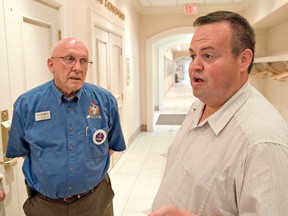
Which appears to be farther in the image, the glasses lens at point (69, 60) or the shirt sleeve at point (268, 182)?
the glasses lens at point (69, 60)

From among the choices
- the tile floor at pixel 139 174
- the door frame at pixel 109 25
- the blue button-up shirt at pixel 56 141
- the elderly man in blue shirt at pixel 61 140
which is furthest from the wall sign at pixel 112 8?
the tile floor at pixel 139 174

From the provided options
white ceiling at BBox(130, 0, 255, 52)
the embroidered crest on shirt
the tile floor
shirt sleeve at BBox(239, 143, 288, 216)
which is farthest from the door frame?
shirt sleeve at BBox(239, 143, 288, 216)

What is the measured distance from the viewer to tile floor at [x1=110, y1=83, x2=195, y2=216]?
311cm

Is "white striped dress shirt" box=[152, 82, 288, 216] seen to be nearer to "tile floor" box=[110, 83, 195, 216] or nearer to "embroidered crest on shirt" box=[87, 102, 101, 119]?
"embroidered crest on shirt" box=[87, 102, 101, 119]

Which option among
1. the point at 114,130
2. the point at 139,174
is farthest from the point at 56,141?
the point at 139,174

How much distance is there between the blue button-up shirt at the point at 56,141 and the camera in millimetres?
1564

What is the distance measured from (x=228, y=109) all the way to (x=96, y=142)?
3.29ft

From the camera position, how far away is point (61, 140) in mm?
1580

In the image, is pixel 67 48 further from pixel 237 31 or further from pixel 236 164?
pixel 236 164

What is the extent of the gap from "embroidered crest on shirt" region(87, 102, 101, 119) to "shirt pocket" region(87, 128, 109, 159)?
0.31 feet

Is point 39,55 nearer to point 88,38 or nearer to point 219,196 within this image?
point 88,38

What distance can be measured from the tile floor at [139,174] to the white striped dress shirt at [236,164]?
213cm

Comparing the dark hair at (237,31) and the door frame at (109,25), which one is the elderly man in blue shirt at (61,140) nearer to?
the dark hair at (237,31)

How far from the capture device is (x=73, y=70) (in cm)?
164
